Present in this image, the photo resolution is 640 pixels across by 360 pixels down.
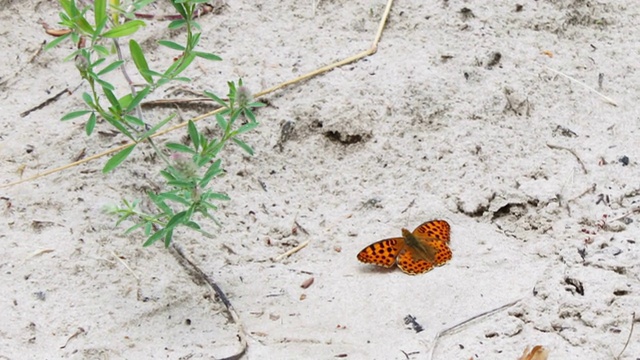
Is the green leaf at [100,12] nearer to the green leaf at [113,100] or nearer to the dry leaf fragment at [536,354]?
the green leaf at [113,100]

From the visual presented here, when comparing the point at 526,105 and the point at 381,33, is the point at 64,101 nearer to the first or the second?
the point at 381,33

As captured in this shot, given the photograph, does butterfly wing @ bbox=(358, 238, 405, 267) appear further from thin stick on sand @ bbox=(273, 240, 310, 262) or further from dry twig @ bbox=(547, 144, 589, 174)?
dry twig @ bbox=(547, 144, 589, 174)

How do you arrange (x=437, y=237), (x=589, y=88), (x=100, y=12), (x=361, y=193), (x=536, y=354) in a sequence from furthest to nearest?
(x=589, y=88)
(x=361, y=193)
(x=437, y=237)
(x=100, y=12)
(x=536, y=354)

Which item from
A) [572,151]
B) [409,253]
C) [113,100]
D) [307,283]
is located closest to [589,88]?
[572,151]

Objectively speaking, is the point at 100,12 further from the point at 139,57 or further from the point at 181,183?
the point at 181,183

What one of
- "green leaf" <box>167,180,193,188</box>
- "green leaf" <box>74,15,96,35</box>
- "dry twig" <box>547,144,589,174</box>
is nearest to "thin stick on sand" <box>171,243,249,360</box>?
"green leaf" <box>167,180,193,188</box>

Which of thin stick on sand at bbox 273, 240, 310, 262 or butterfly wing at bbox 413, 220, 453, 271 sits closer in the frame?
butterfly wing at bbox 413, 220, 453, 271
